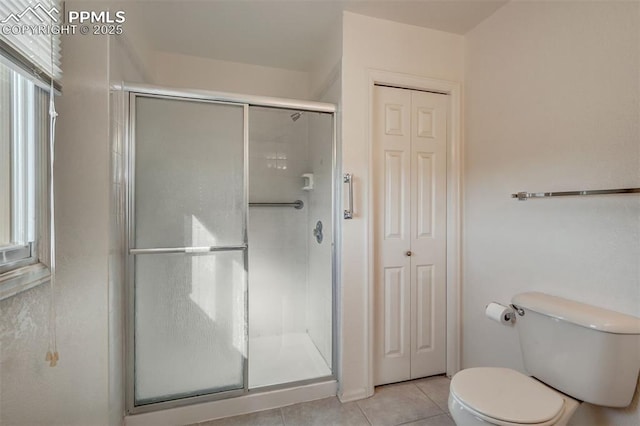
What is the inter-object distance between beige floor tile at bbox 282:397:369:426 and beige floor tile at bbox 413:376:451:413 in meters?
0.49

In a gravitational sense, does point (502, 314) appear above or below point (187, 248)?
below

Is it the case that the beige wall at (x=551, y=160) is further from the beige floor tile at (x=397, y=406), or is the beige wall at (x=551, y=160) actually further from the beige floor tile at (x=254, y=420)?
the beige floor tile at (x=254, y=420)

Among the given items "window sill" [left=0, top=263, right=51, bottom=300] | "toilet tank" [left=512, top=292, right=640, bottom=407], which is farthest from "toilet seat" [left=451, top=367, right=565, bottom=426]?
"window sill" [left=0, top=263, right=51, bottom=300]

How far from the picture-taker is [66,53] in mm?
1205

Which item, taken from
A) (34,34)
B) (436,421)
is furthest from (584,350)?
(34,34)

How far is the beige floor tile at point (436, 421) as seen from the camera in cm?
161

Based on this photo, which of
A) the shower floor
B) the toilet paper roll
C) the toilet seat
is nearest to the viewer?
the toilet seat

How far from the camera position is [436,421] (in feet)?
5.36

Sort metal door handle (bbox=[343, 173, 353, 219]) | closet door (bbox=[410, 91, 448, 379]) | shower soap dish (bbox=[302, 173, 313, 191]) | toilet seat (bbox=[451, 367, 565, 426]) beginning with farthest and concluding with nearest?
shower soap dish (bbox=[302, 173, 313, 191]) < closet door (bbox=[410, 91, 448, 379]) < metal door handle (bbox=[343, 173, 353, 219]) < toilet seat (bbox=[451, 367, 565, 426])

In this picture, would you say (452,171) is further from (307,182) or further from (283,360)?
(283,360)

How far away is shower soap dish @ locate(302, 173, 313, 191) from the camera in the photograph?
7.16 ft

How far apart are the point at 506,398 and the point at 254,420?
4.29ft

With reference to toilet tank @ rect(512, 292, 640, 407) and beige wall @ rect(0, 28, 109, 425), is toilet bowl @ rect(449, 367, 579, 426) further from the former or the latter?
beige wall @ rect(0, 28, 109, 425)

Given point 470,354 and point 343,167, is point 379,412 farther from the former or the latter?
point 343,167
